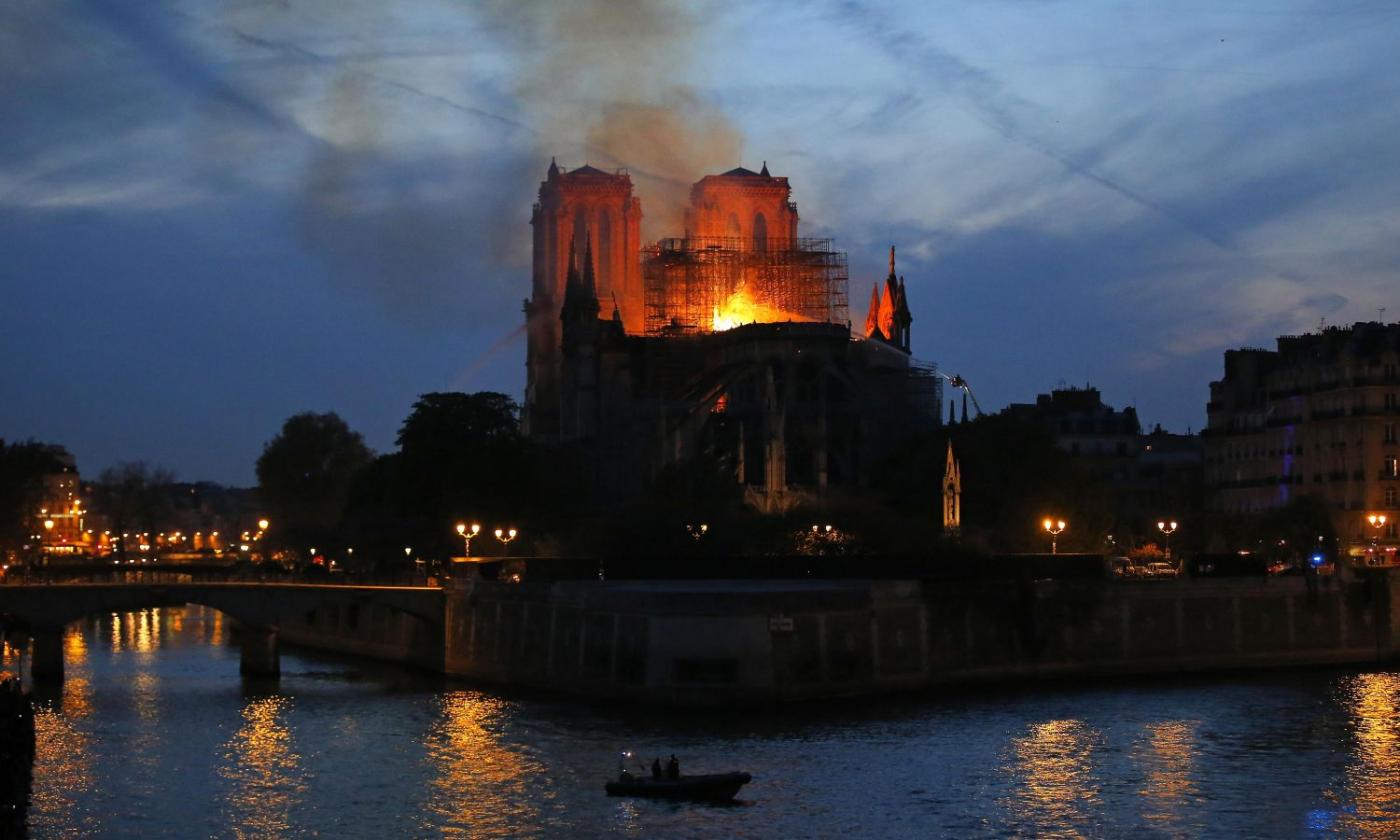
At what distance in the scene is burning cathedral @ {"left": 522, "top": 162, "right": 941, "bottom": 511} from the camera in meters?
116

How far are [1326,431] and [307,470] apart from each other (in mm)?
80699

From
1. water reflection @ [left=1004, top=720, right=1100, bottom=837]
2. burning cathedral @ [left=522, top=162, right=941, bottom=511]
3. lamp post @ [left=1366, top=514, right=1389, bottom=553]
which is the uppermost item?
burning cathedral @ [left=522, top=162, right=941, bottom=511]

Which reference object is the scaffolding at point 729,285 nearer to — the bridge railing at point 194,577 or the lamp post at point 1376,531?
the bridge railing at point 194,577

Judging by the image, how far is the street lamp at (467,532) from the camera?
87.8 meters

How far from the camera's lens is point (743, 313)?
13212 cm

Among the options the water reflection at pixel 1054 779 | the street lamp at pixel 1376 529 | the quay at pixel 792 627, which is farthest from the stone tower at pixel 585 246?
the water reflection at pixel 1054 779

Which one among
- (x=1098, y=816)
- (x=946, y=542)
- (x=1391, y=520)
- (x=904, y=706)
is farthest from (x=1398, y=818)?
(x=1391, y=520)

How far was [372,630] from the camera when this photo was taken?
269 ft

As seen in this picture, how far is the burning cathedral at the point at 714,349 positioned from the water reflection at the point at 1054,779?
166 feet

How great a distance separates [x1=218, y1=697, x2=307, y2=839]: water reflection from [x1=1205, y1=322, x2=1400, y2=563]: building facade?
5048 cm

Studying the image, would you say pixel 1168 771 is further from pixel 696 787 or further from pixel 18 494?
pixel 18 494

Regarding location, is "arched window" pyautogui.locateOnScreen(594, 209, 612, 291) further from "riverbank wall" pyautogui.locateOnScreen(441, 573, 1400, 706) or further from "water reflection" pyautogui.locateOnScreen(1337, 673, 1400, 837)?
"water reflection" pyautogui.locateOnScreen(1337, 673, 1400, 837)

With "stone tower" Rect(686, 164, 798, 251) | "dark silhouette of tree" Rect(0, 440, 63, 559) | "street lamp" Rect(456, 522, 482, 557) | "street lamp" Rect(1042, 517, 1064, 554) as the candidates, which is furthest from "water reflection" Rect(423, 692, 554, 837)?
"stone tower" Rect(686, 164, 798, 251)

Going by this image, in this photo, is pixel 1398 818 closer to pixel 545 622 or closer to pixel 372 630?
pixel 545 622
